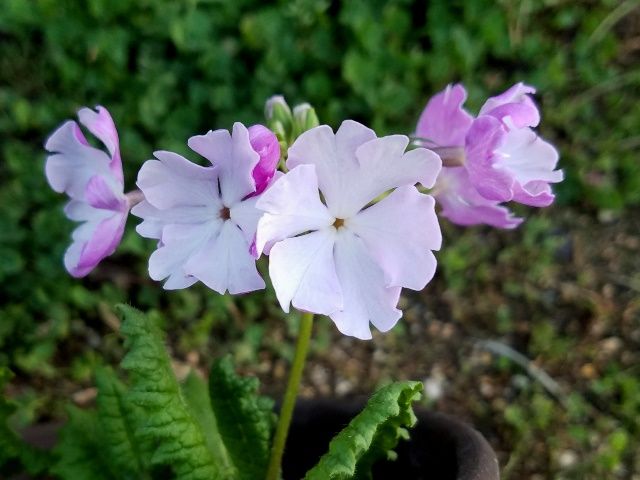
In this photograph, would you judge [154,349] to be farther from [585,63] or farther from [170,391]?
[585,63]

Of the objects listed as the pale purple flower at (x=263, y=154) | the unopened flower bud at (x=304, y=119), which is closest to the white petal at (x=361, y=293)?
the pale purple flower at (x=263, y=154)

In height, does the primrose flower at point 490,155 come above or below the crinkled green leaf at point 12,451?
above

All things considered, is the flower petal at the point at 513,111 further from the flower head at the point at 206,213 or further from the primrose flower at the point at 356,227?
the flower head at the point at 206,213

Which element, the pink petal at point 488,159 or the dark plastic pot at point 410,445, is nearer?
the pink petal at point 488,159

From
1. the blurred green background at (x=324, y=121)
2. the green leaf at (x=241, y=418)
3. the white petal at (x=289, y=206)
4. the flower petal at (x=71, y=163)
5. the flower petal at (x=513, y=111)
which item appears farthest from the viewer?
the blurred green background at (x=324, y=121)

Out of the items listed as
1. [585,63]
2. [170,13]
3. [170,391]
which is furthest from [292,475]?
[585,63]

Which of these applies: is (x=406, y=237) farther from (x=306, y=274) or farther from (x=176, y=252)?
(x=176, y=252)

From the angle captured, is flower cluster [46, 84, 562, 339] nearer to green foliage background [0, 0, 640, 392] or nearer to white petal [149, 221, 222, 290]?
white petal [149, 221, 222, 290]
